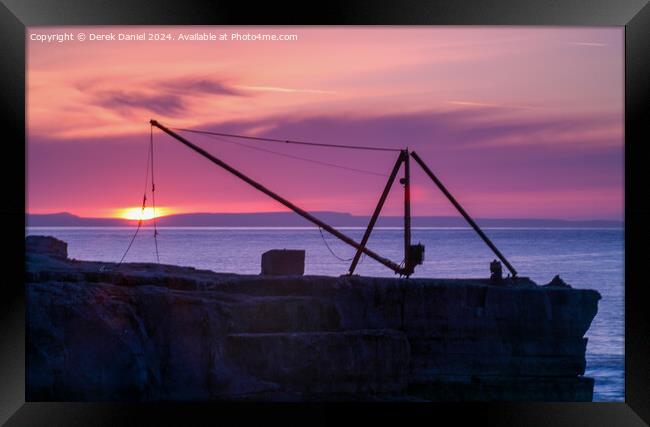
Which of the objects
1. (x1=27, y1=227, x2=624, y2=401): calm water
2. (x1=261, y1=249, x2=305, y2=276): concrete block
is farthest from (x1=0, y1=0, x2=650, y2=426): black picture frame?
(x1=27, y1=227, x2=624, y2=401): calm water

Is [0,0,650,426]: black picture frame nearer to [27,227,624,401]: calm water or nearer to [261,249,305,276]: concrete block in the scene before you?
[261,249,305,276]: concrete block

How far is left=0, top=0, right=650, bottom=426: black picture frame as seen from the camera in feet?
44.2

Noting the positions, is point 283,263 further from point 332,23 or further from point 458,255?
point 458,255

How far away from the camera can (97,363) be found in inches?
680

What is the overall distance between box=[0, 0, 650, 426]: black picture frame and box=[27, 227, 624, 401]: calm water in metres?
36.2

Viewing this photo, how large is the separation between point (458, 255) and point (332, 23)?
8597 cm

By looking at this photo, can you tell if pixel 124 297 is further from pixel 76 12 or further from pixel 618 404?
pixel 618 404

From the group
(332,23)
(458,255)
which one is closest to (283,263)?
(332,23)

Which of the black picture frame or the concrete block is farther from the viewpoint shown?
the concrete block

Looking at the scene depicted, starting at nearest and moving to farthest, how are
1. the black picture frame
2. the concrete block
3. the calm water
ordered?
the black picture frame → the concrete block → the calm water

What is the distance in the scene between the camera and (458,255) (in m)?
97.6

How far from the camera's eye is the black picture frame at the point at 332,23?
13.5m

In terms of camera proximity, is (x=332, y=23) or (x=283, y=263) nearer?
(x=332, y=23)

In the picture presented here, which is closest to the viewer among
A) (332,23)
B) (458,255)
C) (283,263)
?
(332,23)
